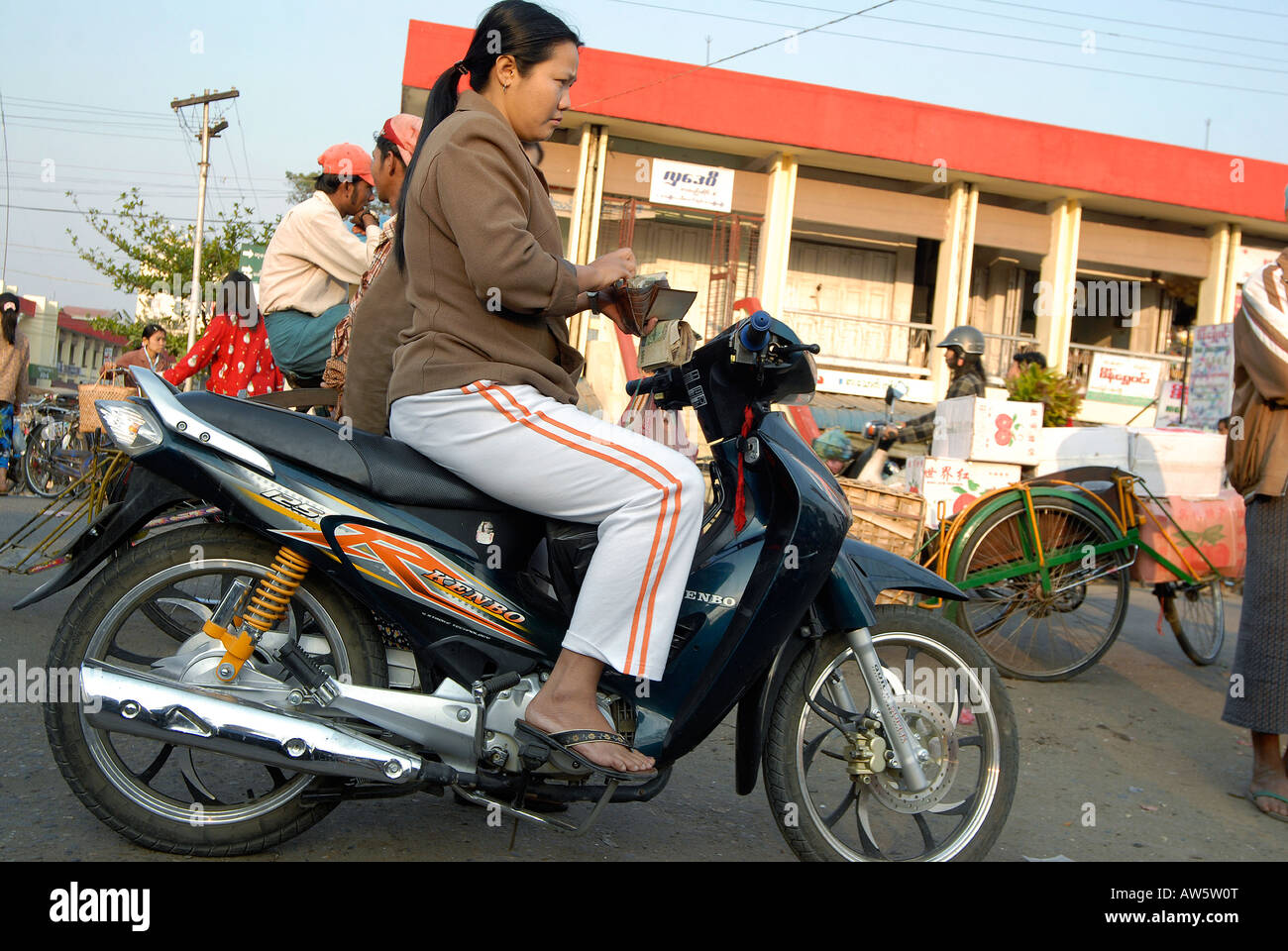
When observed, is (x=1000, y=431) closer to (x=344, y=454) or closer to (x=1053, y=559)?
(x=1053, y=559)

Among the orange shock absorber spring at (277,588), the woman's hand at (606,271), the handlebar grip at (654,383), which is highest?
the woman's hand at (606,271)

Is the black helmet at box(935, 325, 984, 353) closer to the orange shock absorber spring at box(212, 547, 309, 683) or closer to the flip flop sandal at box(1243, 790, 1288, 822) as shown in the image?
the flip flop sandal at box(1243, 790, 1288, 822)

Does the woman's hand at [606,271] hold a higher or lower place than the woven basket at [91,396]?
higher

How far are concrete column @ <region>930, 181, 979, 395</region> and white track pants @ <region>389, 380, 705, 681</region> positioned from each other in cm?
1556

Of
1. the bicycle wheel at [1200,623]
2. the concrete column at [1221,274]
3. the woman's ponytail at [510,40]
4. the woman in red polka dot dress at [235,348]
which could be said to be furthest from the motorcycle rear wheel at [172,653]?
the concrete column at [1221,274]

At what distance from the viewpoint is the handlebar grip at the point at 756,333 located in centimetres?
254

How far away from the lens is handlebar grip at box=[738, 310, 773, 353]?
8.33 ft

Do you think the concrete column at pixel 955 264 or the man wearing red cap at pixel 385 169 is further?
the concrete column at pixel 955 264

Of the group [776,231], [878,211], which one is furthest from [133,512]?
[878,211]

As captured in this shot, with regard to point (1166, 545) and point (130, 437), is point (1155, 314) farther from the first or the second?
point (130, 437)

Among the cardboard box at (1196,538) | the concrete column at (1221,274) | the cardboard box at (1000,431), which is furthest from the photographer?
the concrete column at (1221,274)

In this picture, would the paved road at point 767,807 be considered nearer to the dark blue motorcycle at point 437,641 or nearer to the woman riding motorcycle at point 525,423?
the dark blue motorcycle at point 437,641

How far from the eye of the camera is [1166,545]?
5320 mm
